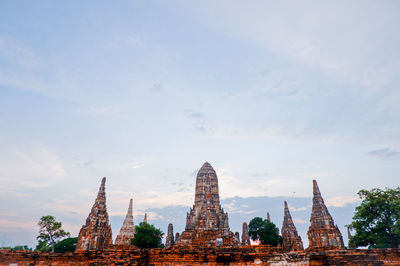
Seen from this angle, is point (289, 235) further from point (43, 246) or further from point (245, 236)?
point (43, 246)

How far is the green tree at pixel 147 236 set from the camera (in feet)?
119

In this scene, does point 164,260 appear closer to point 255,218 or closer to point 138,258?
point 138,258

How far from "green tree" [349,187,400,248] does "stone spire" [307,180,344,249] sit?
1.69m

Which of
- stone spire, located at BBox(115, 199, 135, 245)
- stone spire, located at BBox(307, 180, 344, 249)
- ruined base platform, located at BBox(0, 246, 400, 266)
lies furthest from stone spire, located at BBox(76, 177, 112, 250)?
stone spire, located at BBox(307, 180, 344, 249)

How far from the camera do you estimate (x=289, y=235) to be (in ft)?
124

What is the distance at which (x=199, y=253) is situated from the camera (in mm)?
8680

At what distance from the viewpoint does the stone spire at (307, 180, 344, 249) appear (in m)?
24.8

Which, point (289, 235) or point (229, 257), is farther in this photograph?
point (289, 235)

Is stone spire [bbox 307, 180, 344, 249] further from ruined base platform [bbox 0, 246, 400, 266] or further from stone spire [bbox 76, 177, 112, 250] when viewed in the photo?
stone spire [bbox 76, 177, 112, 250]

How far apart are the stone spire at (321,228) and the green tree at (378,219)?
5.53ft

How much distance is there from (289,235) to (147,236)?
22.3 m

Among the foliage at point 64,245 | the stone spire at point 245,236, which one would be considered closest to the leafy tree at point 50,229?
the foliage at point 64,245

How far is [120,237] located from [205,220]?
17.8m

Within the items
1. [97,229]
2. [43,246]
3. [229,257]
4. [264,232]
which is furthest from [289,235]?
[43,246]
